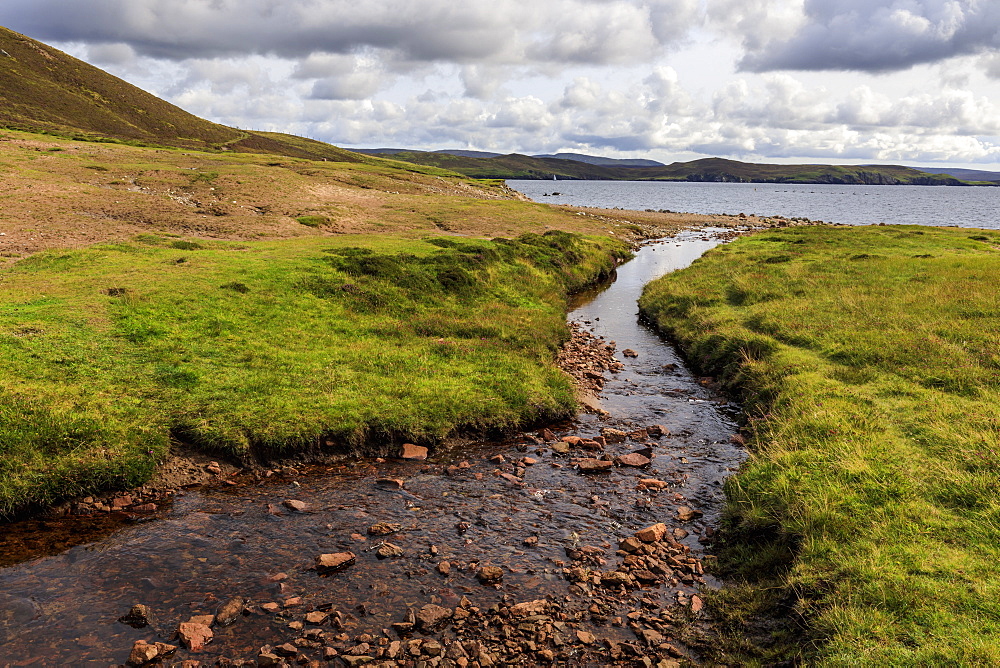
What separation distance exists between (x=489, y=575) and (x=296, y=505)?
18.3ft

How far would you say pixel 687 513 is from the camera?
14.6 metres

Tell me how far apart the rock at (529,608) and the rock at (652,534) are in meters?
3.35

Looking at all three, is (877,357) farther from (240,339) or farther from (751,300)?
(240,339)

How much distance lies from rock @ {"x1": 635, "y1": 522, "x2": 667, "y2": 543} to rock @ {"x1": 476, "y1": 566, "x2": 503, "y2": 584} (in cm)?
361

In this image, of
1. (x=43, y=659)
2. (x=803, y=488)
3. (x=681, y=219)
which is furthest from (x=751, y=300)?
(x=681, y=219)

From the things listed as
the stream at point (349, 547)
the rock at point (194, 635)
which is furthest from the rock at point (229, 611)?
the rock at point (194, 635)

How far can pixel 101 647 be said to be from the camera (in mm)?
9539

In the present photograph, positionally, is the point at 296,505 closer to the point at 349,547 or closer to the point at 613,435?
the point at 349,547

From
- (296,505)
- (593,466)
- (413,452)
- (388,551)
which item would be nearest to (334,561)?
(388,551)

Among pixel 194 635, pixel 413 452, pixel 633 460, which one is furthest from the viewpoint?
pixel 413 452

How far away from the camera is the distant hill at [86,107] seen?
126250 mm

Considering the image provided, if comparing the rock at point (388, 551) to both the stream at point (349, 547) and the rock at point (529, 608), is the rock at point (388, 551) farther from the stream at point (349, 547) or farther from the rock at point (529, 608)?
the rock at point (529, 608)

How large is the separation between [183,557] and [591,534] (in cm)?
913

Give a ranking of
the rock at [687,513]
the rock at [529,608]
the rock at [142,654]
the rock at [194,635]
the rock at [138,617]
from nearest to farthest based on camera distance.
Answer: the rock at [142,654] < the rock at [194,635] < the rock at [138,617] < the rock at [529,608] < the rock at [687,513]
